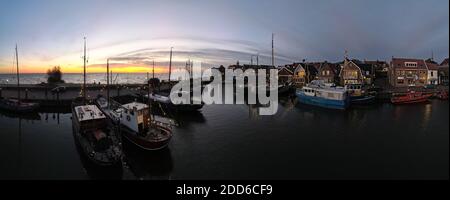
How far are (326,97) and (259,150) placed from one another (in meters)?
A: 22.0

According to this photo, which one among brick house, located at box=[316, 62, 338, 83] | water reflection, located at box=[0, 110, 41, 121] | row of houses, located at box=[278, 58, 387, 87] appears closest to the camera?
water reflection, located at box=[0, 110, 41, 121]

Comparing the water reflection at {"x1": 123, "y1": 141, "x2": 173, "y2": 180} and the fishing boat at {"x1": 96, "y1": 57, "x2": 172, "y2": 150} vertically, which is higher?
the fishing boat at {"x1": 96, "y1": 57, "x2": 172, "y2": 150}

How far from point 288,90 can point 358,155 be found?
3769 cm

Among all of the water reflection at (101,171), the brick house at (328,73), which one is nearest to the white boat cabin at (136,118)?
the water reflection at (101,171)

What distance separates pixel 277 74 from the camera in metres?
65.8

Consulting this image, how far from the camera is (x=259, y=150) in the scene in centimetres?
1689

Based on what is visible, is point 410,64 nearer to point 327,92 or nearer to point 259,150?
point 327,92

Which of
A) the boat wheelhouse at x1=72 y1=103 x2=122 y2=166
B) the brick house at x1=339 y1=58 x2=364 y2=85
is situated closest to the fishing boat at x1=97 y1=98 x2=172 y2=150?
the boat wheelhouse at x1=72 y1=103 x2=122 y2=166

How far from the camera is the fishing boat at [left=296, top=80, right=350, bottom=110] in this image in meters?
33.3

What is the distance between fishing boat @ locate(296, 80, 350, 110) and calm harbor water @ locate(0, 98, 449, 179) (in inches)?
235

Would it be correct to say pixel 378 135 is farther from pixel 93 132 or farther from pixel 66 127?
pixel 66 127

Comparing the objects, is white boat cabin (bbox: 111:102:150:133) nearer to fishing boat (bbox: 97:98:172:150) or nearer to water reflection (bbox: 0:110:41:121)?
fishing boat (bbox: 97:98:172:150)

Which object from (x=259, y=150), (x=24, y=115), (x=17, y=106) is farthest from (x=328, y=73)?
(x=17, y=106)
